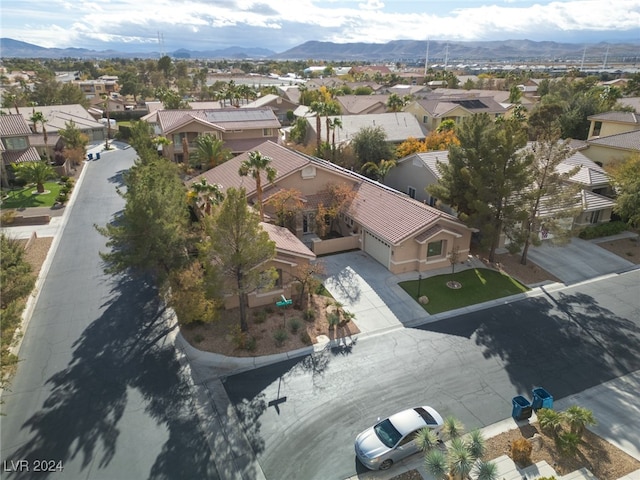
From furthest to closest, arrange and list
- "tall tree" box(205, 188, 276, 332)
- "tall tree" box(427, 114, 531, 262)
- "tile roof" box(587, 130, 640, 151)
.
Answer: "tile roof" box(587, 130, 640, 151) → "tall tree" box(427, 114, 531, 262) → "tall tree" box(205, 188, 276, 332)

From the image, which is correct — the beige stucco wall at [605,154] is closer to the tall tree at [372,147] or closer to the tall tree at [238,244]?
the tall tree at [372,147]

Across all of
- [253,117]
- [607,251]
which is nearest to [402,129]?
[253,117]

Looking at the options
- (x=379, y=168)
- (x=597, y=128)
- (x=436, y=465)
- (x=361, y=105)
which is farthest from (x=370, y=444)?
(x=361, y=105)

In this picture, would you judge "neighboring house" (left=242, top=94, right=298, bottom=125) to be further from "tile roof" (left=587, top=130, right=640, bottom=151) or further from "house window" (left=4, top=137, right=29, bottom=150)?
"tile roof" (left=587, top=130, right=640, bottom=151)

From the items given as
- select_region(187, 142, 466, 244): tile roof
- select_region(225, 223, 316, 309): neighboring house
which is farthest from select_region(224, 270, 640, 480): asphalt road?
select_region(187, 142, 466, 244): tile roof

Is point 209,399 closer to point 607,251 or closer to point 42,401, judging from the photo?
point 42,401

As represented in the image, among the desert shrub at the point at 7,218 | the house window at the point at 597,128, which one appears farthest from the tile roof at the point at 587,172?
the desert shrub at the point at 7,218
